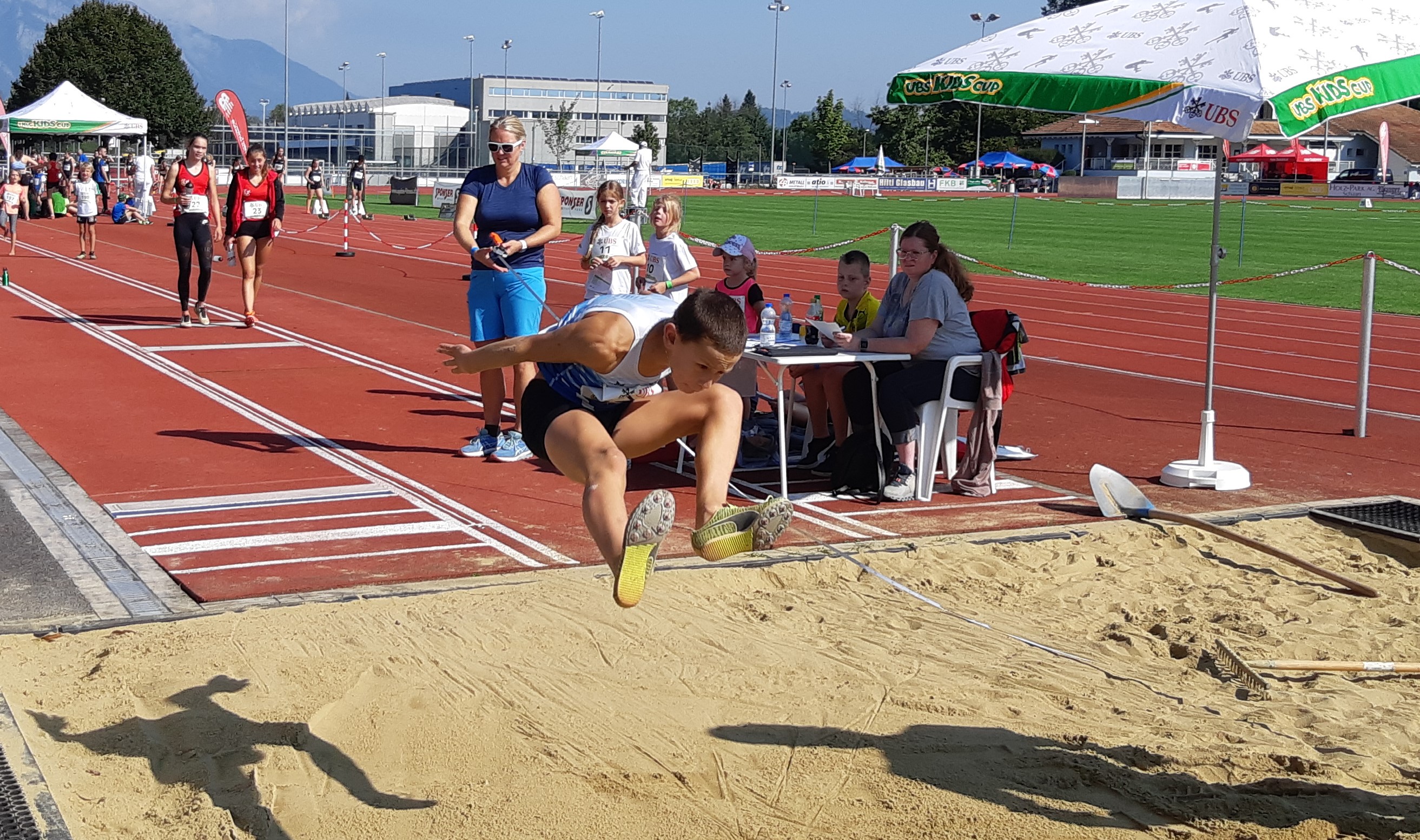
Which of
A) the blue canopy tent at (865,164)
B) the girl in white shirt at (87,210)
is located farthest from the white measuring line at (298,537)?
the blue canopy tent at (865,164)

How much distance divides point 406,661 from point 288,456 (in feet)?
12.5

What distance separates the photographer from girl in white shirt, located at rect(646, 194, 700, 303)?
30.9 feet

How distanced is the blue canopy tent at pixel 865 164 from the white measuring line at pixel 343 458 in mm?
78098

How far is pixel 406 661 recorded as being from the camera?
4926mm

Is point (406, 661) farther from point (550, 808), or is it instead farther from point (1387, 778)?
point (1387, 778)

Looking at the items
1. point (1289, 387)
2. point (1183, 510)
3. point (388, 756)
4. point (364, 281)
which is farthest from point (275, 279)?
point (388, 756)

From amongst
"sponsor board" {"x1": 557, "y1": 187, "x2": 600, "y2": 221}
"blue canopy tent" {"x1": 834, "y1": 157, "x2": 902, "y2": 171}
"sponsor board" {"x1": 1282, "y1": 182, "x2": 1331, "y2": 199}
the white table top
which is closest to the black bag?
the white table top

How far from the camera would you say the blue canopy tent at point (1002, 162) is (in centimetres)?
8531

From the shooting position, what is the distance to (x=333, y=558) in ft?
20.6

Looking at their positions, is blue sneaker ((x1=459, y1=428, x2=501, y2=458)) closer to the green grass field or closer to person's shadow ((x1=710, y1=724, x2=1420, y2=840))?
person's shadow ((x1=710, y1=724, x2=1420, y2=840))

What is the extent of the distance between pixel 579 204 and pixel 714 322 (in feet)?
98.9

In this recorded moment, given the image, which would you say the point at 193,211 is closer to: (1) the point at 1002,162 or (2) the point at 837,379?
(2) the point at 837,379

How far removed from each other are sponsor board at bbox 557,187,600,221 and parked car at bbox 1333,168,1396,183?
4491cm

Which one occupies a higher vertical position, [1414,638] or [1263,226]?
[1263,226]
